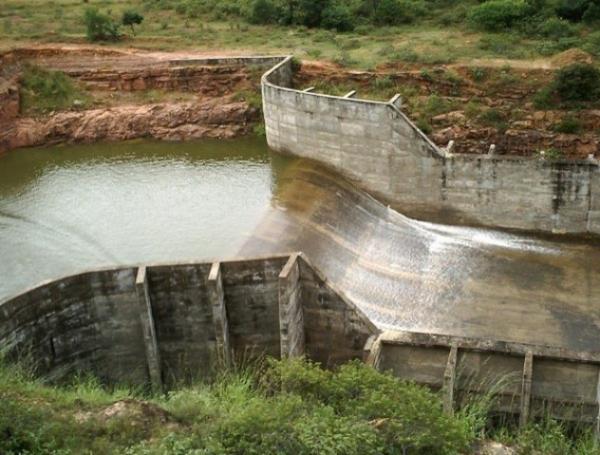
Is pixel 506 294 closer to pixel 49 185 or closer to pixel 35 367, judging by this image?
pixel 35 367

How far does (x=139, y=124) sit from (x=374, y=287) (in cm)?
1333

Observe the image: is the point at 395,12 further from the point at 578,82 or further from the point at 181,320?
the point at 181,320

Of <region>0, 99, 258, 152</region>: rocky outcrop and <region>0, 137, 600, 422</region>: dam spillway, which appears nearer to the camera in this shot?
<region>0, 137, 600, 422</region>: dam spillway

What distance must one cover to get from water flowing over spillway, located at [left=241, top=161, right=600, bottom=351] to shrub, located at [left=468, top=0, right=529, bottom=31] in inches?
504

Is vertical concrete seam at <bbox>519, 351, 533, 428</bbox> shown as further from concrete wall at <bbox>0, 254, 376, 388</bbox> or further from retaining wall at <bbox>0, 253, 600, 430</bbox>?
concrete wall at <bbox>0, 254, 376, 388</bbox>

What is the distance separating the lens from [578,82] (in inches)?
912

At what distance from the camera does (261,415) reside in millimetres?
7789

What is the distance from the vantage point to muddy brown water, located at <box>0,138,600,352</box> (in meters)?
17.5

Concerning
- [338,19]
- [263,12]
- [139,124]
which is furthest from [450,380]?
[263,12]

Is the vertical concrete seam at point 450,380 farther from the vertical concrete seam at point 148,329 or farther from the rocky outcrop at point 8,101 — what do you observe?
the rocky outcrop at point 8,101

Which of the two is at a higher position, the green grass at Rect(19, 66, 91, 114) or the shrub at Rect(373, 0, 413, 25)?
the shrub at Rect(373, 0, 413, 25)

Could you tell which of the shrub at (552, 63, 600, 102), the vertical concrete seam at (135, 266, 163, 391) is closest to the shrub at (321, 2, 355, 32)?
the shrub at (552, 63, 600, 102)

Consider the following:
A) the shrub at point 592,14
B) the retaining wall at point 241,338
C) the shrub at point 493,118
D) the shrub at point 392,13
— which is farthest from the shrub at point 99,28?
the retaining wall at point 241,338

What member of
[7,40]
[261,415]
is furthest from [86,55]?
[261,415]
